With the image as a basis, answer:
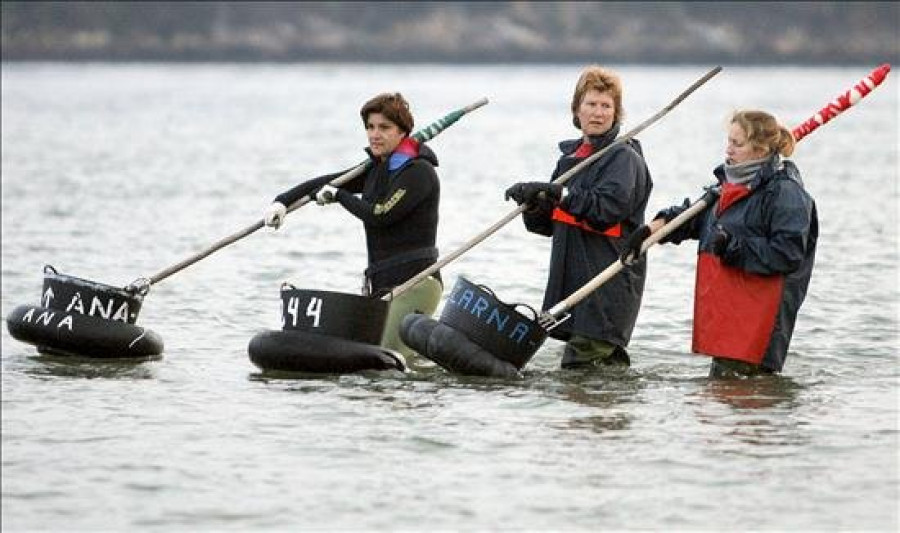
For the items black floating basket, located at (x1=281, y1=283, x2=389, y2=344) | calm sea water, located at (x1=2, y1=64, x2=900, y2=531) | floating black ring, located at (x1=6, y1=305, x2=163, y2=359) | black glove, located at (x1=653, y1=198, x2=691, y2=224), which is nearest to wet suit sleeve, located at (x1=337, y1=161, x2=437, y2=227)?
black floating basket, located at (x1=281, y1=283, x2=389, y2=344)

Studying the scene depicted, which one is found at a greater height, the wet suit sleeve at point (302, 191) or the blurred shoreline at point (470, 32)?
the blurred shoreline at point (470, 32)

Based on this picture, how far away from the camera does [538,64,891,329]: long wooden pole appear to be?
10.7 meters

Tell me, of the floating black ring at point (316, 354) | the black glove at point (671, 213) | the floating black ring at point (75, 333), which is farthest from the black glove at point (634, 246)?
the floating black ring at point (75, 333)

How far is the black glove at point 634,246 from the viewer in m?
10.6

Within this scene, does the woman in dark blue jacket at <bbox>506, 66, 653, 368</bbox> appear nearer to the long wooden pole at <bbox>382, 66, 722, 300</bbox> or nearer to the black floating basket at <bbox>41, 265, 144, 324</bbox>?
the long wooden pole at <bbox>382, 66, 722, 300</bbox>

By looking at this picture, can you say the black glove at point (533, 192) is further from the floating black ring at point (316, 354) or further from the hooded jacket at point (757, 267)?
the floating black ring at point (316, 354)

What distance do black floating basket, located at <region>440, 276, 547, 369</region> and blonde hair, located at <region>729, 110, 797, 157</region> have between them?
54.4 inches

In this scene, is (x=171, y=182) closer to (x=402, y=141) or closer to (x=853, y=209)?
(x=853, y=209)

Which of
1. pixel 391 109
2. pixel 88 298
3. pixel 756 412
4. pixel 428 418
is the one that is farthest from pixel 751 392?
pixel 88 298

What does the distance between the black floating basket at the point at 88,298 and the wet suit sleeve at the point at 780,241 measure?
333 cm

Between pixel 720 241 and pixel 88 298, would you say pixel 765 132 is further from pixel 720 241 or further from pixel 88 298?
pixel 88 298

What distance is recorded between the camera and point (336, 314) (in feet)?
36.5

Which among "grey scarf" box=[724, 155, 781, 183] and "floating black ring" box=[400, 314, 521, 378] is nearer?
"grey scarf" box=[724, 155, 781, 183]

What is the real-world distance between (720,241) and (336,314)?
2.01 metres
